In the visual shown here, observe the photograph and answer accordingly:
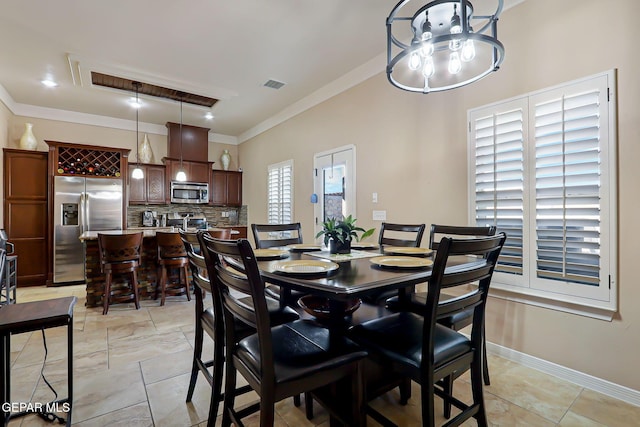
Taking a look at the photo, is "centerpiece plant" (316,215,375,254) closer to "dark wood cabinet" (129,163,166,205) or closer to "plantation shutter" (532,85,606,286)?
"plantation shutter" (532,85,606,286)

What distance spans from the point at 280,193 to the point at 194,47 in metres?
2.61

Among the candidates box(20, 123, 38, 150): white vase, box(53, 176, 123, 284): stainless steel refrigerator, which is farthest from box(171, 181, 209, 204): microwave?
box(20, 123, 38, 150): white vase

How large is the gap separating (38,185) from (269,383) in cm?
573

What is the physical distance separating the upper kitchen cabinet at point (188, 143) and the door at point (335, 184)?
3081mm

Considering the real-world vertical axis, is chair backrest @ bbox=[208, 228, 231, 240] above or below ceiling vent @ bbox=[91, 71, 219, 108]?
below

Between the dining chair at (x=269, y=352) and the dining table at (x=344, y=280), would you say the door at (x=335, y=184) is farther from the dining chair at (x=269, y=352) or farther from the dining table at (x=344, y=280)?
the dining chair at (x=269, y=352)

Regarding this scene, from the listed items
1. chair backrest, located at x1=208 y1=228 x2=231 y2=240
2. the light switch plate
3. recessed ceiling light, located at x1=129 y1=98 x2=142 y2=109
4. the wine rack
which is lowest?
chair backrest, located at x1=208 y1=228 x2=231 y2=240

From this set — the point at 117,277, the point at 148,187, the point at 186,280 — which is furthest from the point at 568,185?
the point at 148,187

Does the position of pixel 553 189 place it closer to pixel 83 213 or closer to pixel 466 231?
pixel 466 231

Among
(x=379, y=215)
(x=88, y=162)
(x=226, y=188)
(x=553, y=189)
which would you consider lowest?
(x=379, y=215)

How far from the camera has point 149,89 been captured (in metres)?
4.58

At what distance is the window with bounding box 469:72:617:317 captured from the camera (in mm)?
2004

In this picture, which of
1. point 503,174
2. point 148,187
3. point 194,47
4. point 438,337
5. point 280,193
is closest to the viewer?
point 438,337

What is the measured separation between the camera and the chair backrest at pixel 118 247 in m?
3.38
